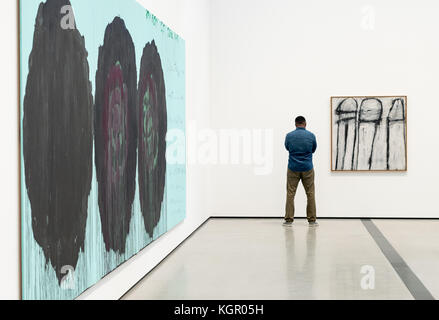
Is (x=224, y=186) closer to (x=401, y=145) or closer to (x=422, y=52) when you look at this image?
(x=401, y=145)

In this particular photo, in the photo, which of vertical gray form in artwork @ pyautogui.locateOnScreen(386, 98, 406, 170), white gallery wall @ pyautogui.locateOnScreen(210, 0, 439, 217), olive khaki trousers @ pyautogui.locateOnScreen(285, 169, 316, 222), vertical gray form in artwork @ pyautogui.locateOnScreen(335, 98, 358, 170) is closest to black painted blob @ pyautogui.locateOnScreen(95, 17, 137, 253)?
olive khaki trousers @ pyautogui.locateOnScreen(285, 169, 316, 222)

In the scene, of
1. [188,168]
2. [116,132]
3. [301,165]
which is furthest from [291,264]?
[301,165]

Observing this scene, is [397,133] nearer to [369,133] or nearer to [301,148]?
[369,133]

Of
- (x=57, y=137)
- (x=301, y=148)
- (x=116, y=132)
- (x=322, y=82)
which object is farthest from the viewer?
(x=322, y=82)

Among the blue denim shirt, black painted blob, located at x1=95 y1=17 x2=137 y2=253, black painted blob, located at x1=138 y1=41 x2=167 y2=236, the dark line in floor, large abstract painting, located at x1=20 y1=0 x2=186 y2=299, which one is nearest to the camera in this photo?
large abstract painting, located at x1=20 y1=0 x2=186 y2=299

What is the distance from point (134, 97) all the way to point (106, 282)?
166 centimetres

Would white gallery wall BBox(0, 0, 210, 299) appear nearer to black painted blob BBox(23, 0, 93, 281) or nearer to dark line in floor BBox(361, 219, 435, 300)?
black painted blob BBox(23, 0, 93, 281)

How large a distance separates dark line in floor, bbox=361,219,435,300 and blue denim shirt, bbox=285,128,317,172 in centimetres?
140

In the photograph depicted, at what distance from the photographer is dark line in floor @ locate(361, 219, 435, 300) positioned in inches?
190

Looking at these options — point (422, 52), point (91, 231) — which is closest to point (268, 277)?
point (91, 231)

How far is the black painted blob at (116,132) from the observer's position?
4266 millimetres

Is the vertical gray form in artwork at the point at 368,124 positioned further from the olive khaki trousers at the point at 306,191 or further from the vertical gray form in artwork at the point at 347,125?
the olive khaki trousers at the point at 306,191

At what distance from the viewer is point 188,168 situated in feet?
25.8

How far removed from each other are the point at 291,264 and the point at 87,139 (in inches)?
115
